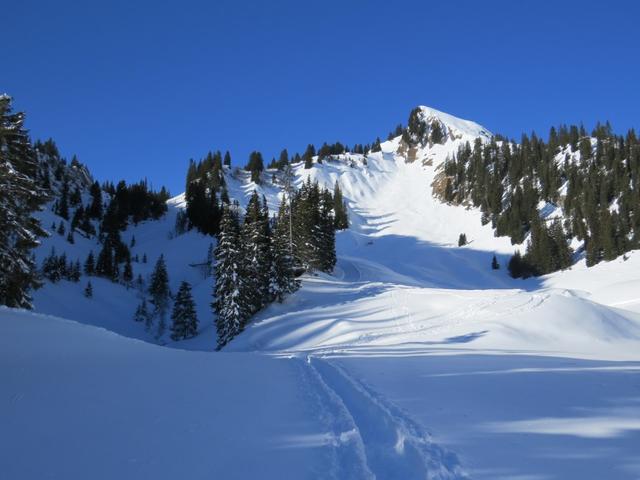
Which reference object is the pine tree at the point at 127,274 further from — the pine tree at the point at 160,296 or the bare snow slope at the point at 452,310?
the bare snow slope at the point at 452,310

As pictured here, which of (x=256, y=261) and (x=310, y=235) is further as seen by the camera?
(x=310, y=235)

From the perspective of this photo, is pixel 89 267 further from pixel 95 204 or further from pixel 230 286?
pixel 230 286

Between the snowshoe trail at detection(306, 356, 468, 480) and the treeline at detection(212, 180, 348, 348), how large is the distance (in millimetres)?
29827

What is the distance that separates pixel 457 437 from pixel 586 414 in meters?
3.01

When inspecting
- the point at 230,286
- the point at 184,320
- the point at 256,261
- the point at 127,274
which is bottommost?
the point at 184,320

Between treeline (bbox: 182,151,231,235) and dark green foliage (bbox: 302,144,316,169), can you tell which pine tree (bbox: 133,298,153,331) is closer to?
treeline (bbox: 182,151,231,235)

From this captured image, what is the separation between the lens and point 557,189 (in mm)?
115312

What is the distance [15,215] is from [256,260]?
76.8 ft

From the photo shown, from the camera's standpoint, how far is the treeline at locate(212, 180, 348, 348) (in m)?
39.0

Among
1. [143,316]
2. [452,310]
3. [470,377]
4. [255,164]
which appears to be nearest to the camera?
[470,377]

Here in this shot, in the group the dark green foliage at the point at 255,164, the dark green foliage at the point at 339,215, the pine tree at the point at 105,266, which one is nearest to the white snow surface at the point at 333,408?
the pine tree at the point at 105,266

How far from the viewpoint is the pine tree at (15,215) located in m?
20.2

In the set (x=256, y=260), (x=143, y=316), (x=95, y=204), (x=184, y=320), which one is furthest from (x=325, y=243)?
(x=95, y=204)

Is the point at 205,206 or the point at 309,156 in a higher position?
the point at 309,156
